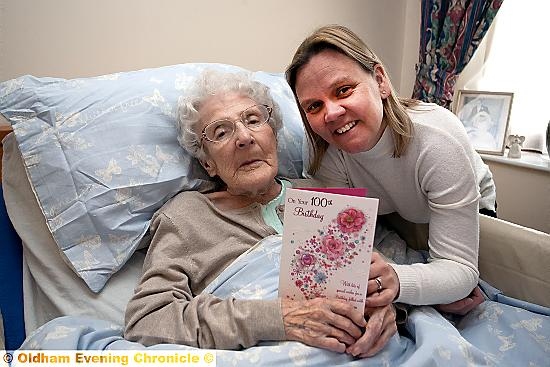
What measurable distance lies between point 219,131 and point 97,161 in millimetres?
310

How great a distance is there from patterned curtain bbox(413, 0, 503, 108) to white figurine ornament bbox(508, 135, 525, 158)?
303mm

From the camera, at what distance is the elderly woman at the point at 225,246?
A: 857mm

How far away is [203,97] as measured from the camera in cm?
117

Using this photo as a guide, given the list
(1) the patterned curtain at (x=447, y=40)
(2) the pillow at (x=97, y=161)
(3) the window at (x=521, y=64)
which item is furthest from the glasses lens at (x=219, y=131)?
(3) the window at (x=521, y=64)

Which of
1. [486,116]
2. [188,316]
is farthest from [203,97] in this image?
[486,116]

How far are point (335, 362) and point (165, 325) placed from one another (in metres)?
0.33

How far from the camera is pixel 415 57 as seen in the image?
222 cm

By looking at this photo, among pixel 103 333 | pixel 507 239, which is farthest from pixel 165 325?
pixel 507 239

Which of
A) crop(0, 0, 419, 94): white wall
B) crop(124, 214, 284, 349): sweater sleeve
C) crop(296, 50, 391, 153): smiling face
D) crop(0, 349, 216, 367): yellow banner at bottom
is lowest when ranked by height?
crop(0, 349, 216, 367): yellow banner at bottom

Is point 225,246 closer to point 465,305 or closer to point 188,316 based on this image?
point 188,316

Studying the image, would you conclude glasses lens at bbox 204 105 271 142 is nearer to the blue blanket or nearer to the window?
the blue blanket

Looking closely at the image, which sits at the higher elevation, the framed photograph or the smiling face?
the smiling face

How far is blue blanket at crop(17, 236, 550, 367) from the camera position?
825 mm

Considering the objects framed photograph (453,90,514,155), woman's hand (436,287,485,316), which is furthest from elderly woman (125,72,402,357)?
framed photograph (453,90,514,155)
